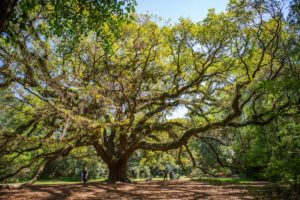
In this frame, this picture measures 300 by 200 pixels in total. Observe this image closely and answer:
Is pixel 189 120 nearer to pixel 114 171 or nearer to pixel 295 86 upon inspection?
pixel 114 171

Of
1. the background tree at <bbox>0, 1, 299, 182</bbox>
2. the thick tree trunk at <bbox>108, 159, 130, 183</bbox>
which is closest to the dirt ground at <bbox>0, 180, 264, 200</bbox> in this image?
the background tree at <bbox>0, 1, 299, 182</bbox>

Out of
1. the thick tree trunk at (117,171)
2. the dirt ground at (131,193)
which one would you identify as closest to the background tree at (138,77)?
the thick tree trunk at (117,171)

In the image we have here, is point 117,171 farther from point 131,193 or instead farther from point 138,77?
point 138,77

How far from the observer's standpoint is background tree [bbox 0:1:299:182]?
31.8 ft

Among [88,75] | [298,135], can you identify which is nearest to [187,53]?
[88,75]

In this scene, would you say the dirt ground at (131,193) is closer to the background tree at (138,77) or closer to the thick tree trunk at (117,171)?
the background tree at (138,77)

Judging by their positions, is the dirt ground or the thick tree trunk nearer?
the dirt ground

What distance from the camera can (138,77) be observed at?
11.4 metres

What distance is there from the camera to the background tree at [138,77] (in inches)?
381

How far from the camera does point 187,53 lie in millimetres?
14180

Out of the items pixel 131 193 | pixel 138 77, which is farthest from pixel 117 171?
pixel 138 77

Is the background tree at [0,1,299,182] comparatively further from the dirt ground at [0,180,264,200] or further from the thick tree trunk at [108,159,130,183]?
the dirt ground at [0,180,264,200]

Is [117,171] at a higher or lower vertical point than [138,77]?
lower

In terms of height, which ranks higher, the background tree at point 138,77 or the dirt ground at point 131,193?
the background tree at point 138,77
